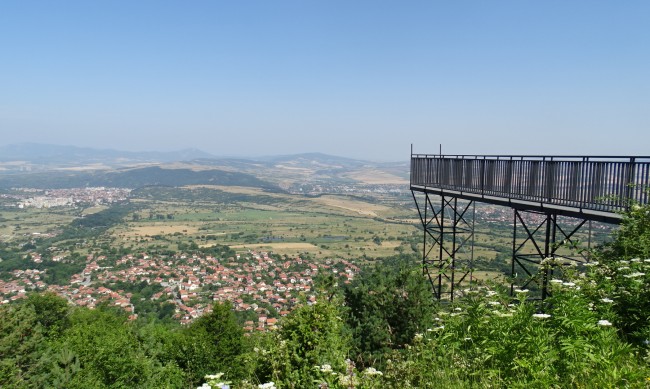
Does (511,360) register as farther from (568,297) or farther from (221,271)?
(221,271)

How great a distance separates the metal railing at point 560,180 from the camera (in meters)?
6.59

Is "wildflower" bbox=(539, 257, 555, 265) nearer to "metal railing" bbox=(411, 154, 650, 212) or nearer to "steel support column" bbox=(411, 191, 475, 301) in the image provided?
"steel support column" bbox=(411, 191, 475, 301)

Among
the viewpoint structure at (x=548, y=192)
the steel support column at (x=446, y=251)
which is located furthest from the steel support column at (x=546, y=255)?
the steel support column at (x=446, y=251)

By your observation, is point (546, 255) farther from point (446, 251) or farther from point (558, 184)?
point (446, 251)

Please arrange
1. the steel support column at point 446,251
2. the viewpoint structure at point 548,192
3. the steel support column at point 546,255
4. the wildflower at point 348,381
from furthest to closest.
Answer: the viewpoint structure at point 548,192 < the steel support column at point 446,251 < the steel support column at point 546,255 < the wildflower at point 348,381

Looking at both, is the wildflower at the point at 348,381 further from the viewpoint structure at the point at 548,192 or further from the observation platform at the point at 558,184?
the observation platform at the point at 558,184

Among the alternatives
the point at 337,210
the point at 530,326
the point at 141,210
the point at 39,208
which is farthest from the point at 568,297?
→ the point at 39,208

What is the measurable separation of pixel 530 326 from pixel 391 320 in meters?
10.2

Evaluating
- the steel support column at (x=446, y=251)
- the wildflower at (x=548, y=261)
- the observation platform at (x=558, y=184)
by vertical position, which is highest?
the observation platform at (x=558, y=184)

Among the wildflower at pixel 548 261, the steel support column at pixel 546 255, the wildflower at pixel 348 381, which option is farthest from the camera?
the steel support column at pixel 546 255

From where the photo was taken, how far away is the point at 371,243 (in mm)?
78125

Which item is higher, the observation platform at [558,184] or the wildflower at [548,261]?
the observation platform at [558,184]

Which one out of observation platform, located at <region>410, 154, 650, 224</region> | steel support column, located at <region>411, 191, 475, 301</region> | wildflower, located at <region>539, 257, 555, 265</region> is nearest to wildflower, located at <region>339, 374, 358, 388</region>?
steel support column, located at <region>411, 191, 475, 301</region>

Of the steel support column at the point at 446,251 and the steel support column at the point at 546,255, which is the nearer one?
the steel support column at the point at 546,255
